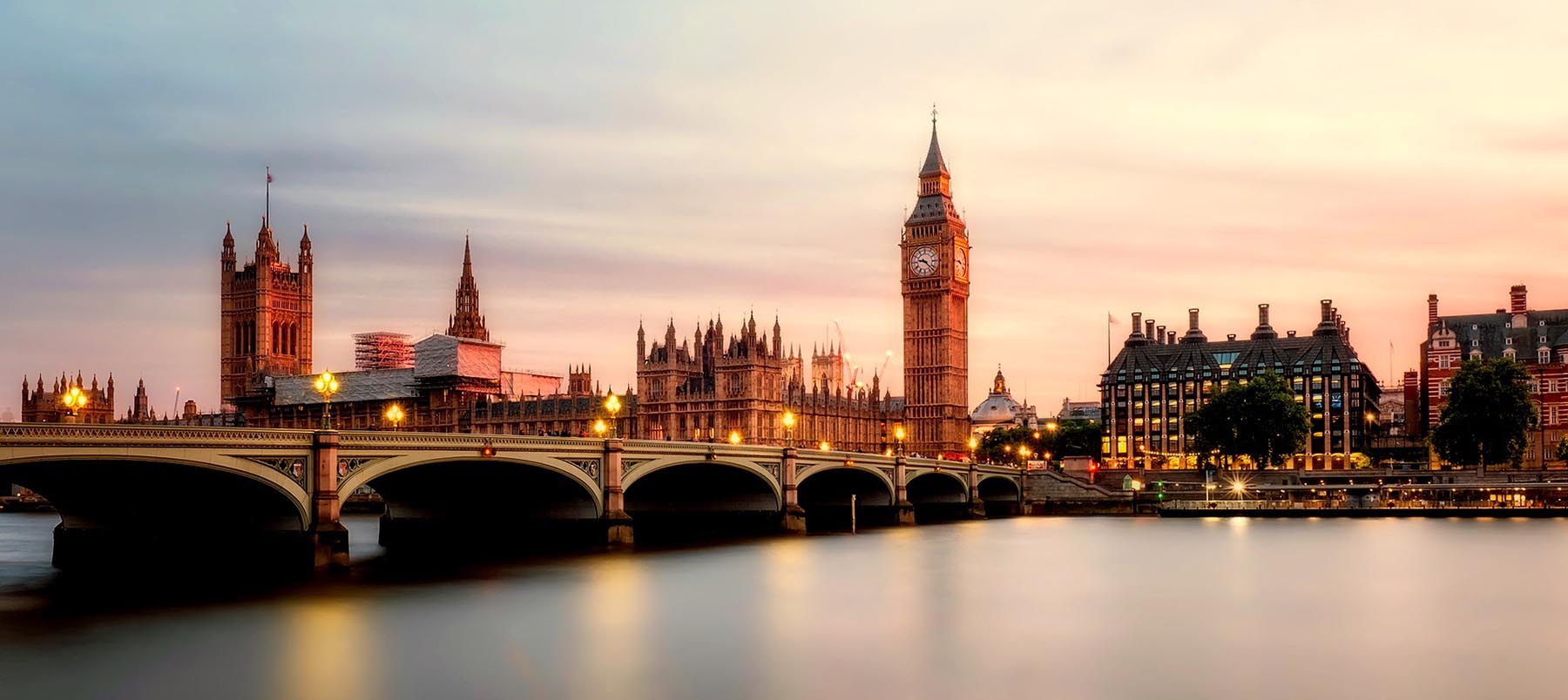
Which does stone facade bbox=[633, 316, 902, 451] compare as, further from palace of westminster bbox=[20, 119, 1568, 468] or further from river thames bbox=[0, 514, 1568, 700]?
river thames bbox=[0, 514, 1568, 700]

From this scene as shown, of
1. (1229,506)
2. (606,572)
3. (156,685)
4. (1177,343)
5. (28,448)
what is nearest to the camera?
(156,685)

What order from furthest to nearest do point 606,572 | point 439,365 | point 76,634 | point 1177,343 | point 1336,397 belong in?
point 1177,343
point 1336,397
point 439,365
point 606,572
point 76,634

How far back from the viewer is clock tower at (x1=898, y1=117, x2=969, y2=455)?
153000 millimetres

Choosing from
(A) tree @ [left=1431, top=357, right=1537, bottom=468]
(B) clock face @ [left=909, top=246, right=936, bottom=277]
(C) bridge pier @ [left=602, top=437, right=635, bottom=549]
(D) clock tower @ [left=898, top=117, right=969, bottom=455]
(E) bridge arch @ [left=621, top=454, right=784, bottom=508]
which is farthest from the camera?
(B) clock face @ [left=909, top=246, right=936, bottom=277]

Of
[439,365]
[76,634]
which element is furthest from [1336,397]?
[76,634]

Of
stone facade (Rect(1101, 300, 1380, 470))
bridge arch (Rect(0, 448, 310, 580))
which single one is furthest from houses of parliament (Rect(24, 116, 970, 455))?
bridge arch (Rect(0, 448, 310, 580))

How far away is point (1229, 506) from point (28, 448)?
3289 inches

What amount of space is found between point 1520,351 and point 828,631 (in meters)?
111

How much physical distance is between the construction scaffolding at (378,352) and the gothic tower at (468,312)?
6.86m

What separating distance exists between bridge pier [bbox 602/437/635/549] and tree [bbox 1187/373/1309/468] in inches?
2958

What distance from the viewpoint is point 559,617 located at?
132 ft

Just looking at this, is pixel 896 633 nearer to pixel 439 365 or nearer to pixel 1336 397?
pixel 439 365

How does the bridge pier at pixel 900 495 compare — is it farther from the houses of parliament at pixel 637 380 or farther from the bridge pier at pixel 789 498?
the houses of parliament at pixel 637 380

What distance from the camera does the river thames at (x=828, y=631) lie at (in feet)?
102
